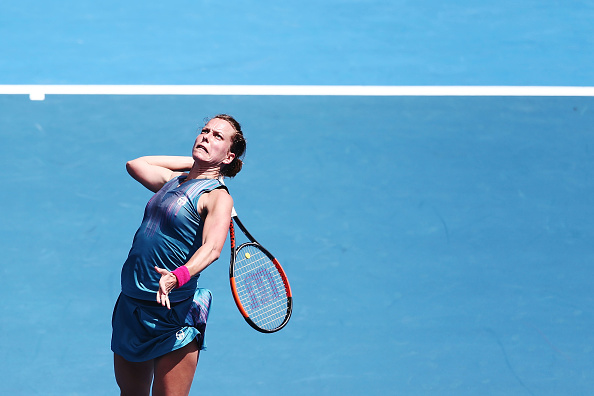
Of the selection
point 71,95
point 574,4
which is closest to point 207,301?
point 71,95

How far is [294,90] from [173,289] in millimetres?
2935

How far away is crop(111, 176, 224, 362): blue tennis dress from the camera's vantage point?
3.17 m

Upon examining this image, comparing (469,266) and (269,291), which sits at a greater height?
(269,291)

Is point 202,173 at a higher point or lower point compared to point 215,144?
lower

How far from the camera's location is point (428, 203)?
5.44 m

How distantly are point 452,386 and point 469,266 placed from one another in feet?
2.82

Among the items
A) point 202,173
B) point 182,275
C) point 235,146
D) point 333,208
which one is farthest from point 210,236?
point 333,208

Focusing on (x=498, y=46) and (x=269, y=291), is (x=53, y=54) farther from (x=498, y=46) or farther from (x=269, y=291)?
(x=498, y=46)

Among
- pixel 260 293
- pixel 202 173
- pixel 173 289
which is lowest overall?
pixel 260 293

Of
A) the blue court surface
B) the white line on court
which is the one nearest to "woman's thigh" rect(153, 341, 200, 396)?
the blue court surface

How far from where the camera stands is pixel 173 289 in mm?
3141

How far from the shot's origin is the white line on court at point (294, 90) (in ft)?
18.4

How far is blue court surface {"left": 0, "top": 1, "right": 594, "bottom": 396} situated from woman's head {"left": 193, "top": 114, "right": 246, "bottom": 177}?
179 centimetres

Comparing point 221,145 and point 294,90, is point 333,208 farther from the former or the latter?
point 221,145
